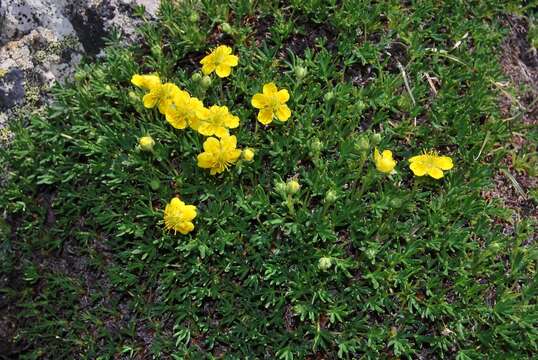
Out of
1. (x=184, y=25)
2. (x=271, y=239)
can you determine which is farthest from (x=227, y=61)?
(x=271, y=239)

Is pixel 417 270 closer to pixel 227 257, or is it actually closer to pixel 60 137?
pixel 227 257

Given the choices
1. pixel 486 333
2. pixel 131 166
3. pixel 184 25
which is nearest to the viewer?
pixel 486 333

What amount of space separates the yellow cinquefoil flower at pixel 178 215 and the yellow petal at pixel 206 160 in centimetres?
25

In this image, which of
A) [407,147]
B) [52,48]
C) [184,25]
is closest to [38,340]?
[52,48]

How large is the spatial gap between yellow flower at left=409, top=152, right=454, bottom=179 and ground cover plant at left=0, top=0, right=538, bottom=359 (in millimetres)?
11

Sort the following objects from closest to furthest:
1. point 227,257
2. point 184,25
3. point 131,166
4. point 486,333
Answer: point 486,333 < point 227,257 < point 131,166 < point 184,25

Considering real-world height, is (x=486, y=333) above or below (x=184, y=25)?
below

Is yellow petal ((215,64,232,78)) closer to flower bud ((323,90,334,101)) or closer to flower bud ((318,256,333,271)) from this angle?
flower bud ((323,90,334,101))

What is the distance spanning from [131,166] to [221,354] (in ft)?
4.09

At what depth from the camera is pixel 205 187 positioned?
11.0 feet

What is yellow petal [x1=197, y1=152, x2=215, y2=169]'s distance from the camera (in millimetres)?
3172

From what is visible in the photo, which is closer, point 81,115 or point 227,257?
point 227,257

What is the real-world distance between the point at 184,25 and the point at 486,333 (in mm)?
2620

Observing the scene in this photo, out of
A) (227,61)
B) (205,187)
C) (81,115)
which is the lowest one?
(205,187)
